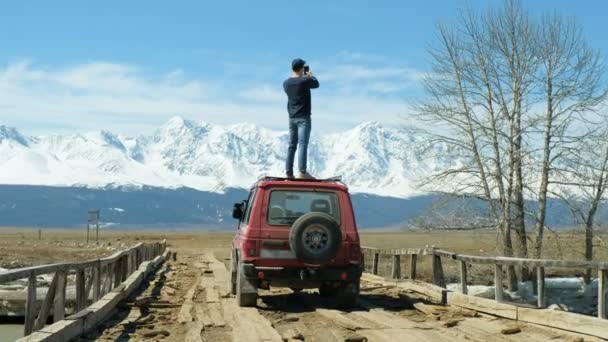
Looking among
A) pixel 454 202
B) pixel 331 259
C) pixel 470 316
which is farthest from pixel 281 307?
pixel 454 202

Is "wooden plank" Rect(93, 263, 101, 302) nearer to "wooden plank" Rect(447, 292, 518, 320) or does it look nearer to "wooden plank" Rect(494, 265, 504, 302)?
"wooden plank" Rect(447, 292, 518, 320)

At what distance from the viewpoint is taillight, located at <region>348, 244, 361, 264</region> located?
41.9 ft

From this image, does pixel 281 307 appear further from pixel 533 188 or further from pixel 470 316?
pixel 533 188

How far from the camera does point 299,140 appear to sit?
46.5 feet

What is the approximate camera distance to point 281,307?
1325 centimetres

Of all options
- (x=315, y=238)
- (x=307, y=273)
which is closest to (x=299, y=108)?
(x=315, y=238)

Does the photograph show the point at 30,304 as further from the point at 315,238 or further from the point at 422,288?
the point at 422,288

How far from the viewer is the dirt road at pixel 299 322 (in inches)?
383

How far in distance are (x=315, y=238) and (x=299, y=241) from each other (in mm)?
258

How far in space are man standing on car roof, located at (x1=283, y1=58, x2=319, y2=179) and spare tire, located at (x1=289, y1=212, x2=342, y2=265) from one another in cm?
146

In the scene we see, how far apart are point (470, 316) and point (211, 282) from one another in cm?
842

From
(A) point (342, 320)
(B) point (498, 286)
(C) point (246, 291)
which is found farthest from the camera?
(B) point (498, 286)

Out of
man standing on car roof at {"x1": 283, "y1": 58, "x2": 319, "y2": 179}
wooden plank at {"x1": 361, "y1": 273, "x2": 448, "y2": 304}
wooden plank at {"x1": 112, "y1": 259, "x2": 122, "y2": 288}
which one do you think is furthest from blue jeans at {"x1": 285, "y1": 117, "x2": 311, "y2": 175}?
wooden plank at {"x1": 112, "y1": 259, "x2": 122, "y2": 288}

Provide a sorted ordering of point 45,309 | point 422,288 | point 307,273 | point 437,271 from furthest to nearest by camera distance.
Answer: point 437,271 → point 422,288 → point 307,273 → point 45,309
